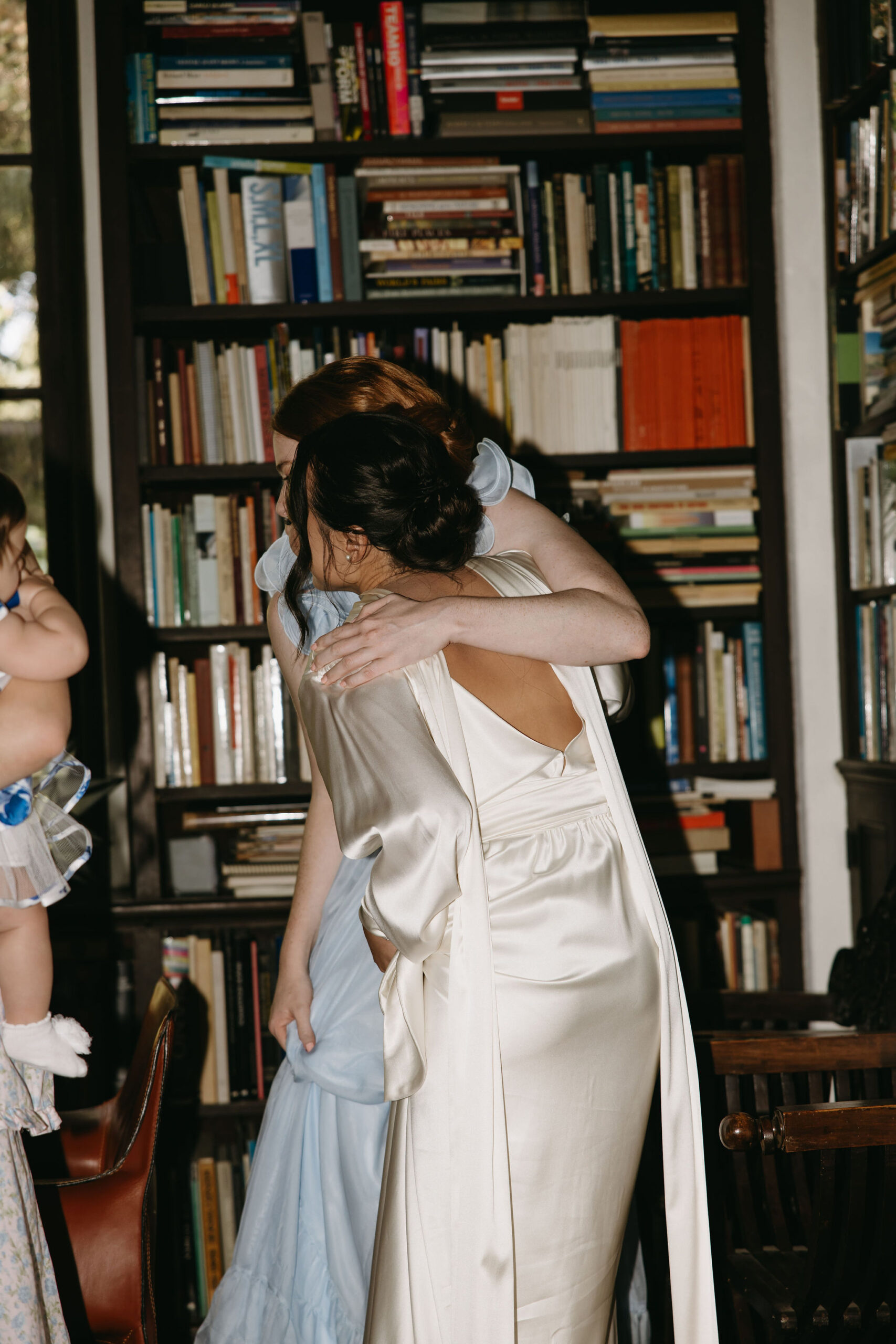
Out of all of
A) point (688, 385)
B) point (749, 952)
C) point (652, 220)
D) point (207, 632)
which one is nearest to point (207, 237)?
point (207, 632)

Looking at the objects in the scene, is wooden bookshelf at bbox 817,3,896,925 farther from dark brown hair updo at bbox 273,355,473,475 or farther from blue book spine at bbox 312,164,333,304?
dark brown hair updo at bbox 273,355,473,475

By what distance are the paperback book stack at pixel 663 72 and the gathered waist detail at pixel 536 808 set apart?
1.93 metres

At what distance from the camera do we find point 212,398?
2.50 meters

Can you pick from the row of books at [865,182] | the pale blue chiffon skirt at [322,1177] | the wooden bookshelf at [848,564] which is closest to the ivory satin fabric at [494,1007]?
the pale blue chiffon skirt at [322,1177]

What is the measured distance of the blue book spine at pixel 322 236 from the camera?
2.47 m

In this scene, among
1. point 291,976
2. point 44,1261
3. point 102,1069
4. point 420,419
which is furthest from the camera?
point 102,1069

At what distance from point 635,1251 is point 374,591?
1297mm

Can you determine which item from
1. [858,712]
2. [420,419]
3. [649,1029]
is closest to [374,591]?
[420,419]

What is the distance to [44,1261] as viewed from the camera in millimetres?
1155

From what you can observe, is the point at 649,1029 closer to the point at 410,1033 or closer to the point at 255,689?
the point at 410,1033

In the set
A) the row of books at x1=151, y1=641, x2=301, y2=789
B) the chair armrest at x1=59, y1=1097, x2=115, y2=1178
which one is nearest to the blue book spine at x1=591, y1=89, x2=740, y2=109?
the row of books at x1=151, y1=641, x2=301, y2=789

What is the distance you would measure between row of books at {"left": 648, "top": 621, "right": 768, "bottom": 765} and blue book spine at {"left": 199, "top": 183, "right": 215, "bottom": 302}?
1393 mm

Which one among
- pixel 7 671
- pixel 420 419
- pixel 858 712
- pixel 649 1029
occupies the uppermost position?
pixel 420 419

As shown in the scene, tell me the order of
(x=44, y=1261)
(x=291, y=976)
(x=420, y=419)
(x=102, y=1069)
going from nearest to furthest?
1. (x=44, y=1261)
2. (x=420, y=419)
3. (x=291, y=976)
4. (x=102, y=1069)
